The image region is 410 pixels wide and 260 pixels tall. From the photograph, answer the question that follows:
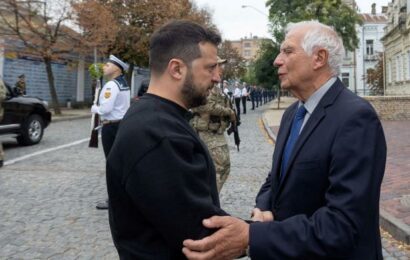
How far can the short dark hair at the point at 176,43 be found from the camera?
1819 millimetres

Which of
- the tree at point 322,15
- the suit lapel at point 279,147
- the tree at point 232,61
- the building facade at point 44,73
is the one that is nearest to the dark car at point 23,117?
the building facade at point 44,73

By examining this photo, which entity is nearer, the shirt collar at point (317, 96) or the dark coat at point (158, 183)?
the dark coat at point (158, 183)

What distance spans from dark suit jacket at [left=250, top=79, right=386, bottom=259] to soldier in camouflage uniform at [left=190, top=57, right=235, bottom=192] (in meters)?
3.28

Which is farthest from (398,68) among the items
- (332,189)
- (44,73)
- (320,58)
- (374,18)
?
(332,189)

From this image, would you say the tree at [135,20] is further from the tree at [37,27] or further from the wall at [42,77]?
the tree at [37,27]

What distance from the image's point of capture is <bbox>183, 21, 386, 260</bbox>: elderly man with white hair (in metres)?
1.75

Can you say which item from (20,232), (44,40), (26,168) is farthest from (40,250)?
(44,40)

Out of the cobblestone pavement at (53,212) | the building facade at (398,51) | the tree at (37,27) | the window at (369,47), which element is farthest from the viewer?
the window at (369,47)

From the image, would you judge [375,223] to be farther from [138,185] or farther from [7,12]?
[7,12]

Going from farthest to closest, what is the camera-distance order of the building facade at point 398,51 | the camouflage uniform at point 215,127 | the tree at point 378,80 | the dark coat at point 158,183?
the tree at point 378,80
the building facade at point 398,51
the camouflage uniform at point 215,127
the dark coat at point 158,183

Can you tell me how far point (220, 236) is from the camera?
169 centimetres

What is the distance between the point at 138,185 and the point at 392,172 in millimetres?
7827

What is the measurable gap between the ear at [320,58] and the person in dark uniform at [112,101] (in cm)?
421

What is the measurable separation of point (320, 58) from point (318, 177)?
557mm
